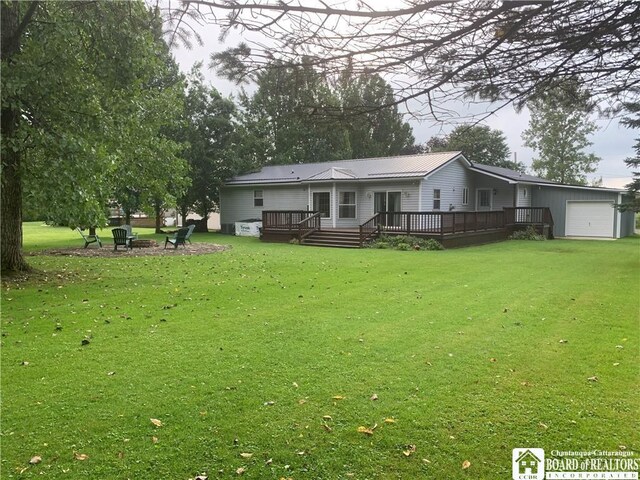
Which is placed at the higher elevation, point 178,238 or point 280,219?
point 280,219

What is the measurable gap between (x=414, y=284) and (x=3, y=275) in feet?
28.6

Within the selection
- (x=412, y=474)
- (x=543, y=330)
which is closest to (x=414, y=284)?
(x=543, y=330)

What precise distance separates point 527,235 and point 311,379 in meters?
21.7

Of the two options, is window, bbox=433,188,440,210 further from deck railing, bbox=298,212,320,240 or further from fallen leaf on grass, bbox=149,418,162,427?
fallen leaf on grass, bbox=149,418,162,427

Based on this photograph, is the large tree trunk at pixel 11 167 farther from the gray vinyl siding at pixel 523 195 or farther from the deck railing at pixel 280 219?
the gray vinyl siding at pixel 523 195

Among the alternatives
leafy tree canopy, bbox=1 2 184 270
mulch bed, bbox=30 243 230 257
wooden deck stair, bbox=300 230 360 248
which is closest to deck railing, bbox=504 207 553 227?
wooden deck stair, bbox=300 230 360 248

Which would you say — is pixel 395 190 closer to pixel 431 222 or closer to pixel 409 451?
pixel 431 222

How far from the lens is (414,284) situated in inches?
372

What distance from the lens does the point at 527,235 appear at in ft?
75.9

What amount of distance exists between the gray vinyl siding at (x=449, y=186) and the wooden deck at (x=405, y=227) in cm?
230

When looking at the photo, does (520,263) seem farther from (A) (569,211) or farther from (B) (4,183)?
(A) (569,211)

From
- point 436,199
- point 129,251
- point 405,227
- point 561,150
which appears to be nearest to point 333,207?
point 405,227

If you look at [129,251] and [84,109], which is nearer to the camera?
[84,109]

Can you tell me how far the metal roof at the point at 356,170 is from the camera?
22.1 m
